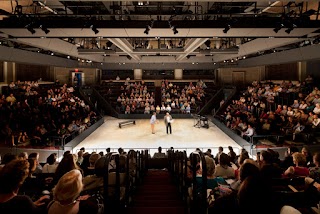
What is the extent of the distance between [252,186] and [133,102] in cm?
1666

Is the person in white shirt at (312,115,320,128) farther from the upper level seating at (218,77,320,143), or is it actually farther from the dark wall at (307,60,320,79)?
the dark wall at (307,60,320,79)

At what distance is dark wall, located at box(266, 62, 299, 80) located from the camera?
1714 centimetres

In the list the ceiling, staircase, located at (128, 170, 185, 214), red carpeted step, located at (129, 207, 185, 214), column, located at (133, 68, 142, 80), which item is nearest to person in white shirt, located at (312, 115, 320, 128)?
the ceiling

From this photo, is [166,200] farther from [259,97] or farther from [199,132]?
[259,97]

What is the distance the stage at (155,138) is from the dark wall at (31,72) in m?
7.93

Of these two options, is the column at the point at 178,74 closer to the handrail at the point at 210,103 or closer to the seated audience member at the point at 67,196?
the handrail at the point at 210,103

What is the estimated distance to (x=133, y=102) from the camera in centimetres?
1811

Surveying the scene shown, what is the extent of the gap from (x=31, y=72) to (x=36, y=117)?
406 inches

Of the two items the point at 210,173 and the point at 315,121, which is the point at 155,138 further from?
the point at 210,173

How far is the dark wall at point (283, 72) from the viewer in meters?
17.1

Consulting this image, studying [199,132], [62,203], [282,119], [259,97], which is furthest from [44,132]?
[259,97]

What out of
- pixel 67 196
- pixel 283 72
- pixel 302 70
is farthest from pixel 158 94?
pixel 67 196

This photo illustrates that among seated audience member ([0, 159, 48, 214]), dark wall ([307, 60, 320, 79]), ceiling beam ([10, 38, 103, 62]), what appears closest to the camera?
seated audience member ([0, 159, 48, 214])

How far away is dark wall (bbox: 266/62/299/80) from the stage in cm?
795
